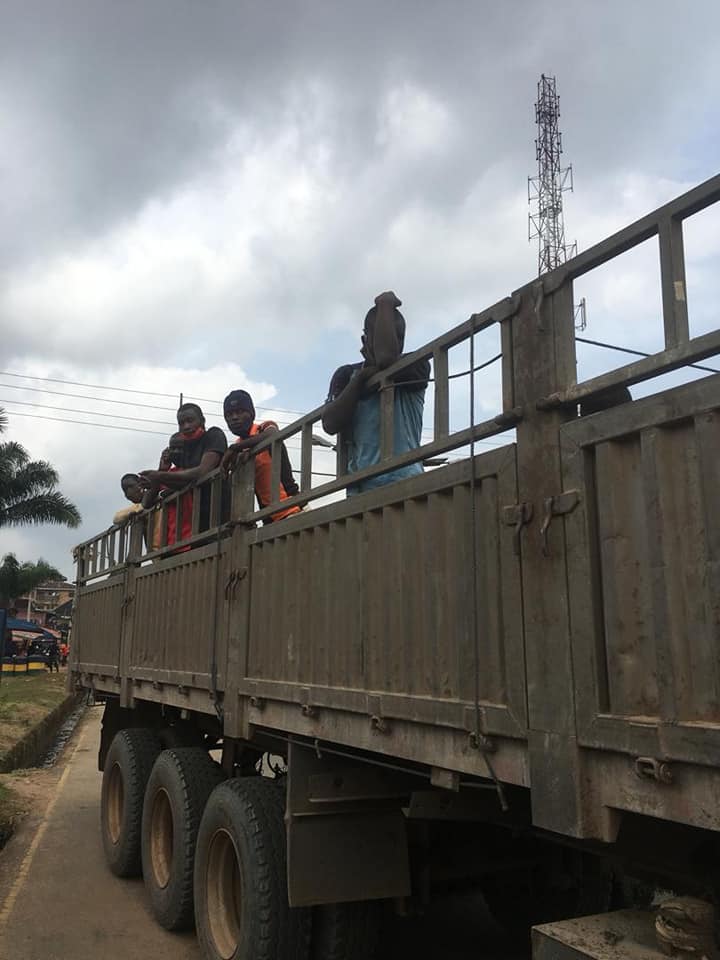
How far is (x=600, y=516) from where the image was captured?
2.12 metres

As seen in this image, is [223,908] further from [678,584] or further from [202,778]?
[678,584]

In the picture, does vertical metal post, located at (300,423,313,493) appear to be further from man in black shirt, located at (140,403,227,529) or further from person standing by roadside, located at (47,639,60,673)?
person standing by roadside, located at (47,639,60,673)

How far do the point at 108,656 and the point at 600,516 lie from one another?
581 cm

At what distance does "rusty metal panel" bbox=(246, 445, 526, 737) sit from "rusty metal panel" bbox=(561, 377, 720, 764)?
0.90 feet

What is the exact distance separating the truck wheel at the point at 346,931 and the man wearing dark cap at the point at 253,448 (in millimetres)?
1777

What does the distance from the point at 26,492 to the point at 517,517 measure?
92.7 ft

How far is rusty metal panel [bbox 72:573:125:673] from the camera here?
22.6 ft

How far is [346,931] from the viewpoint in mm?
3633

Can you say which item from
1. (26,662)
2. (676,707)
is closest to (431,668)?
(676,707)

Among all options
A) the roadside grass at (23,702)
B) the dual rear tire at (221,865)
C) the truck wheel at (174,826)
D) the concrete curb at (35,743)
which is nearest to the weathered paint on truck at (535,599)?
the dual rear tire at (221,865)

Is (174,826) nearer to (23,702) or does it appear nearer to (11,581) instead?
(23,702)

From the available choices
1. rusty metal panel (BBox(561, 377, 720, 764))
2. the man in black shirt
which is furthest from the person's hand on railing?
rusty metal panel (BBox(561, 377, 720, 764))

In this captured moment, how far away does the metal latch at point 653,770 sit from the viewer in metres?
1.86

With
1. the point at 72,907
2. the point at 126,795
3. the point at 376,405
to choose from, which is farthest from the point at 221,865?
the point at 376,405
